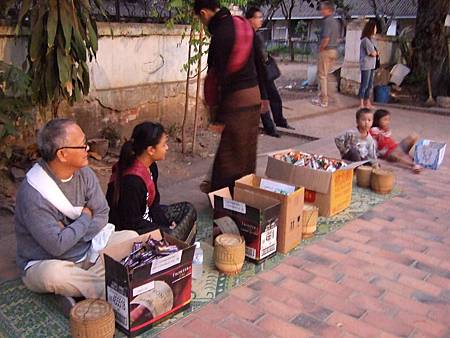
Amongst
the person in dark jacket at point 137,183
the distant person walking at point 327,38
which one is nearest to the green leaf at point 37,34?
the person in dark jacket at point 137,183

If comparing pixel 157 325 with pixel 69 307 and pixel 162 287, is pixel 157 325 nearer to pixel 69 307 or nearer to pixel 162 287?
pixel 162 287

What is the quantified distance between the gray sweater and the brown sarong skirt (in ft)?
4.18

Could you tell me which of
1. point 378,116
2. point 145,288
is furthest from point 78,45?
point 378,116

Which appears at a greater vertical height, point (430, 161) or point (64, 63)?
point (64, 63)

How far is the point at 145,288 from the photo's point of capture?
234 centimetres

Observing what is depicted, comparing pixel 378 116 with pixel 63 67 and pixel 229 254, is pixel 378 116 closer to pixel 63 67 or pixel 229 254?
pixel 229 254

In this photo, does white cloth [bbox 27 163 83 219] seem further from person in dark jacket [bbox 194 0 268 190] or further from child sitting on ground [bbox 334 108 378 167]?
child sitting on ground [bbox 334 108 378 167]

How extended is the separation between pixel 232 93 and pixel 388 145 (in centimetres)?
274

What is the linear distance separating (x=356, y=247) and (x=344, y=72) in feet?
25.3

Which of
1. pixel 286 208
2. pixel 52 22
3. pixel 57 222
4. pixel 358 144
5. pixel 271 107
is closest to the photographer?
pixel 57 222

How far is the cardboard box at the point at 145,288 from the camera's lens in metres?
2.29

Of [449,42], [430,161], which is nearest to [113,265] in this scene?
[430,161]

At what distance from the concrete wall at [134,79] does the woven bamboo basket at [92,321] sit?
339cm

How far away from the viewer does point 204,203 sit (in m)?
4.36
